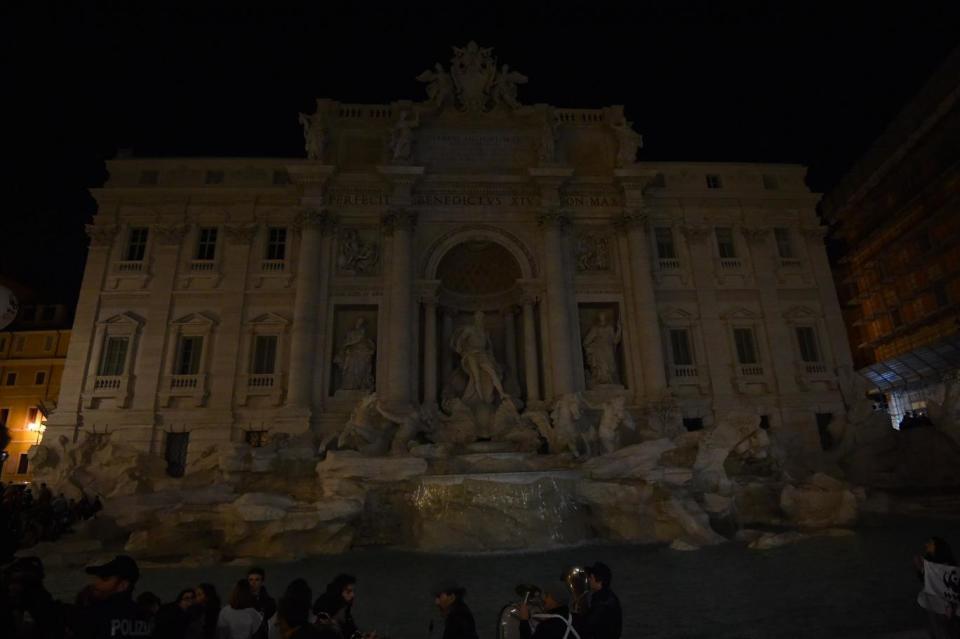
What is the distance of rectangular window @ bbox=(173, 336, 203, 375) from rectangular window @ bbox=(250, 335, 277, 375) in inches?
85.7

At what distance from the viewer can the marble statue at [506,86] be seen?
24203 mm

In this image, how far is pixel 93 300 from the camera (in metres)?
21.9

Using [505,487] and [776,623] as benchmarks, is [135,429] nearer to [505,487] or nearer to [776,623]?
[505,487]

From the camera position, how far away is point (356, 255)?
73.9ft

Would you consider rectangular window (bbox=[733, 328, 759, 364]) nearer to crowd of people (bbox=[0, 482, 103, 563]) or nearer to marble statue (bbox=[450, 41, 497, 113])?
marble statue (bbox=[450, 41, 497, 113])

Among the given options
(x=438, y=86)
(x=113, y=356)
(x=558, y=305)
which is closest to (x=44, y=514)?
(x=113, y=356)

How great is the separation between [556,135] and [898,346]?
80.5 feet

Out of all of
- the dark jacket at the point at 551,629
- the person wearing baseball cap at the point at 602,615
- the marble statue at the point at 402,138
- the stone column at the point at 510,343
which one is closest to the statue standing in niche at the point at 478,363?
the stone column at the point at 510,343

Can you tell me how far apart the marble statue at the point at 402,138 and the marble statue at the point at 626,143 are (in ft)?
29.7

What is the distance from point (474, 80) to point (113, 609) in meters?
24.7

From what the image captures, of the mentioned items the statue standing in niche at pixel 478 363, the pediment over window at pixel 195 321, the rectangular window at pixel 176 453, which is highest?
the pediment over window at pixel 195 321

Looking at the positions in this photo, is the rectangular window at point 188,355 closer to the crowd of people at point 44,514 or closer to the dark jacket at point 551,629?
the crowd of people at point 44,514

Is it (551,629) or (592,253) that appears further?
(592,253)

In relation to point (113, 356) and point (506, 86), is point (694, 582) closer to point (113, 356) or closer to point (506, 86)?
point (506, 86)
